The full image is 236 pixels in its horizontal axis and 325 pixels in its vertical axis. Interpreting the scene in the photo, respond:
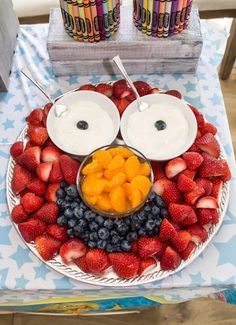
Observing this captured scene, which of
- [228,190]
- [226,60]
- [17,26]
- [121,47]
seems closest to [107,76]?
[121,47]

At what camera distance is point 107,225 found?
33.0 inches

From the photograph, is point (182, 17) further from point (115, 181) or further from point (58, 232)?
point (58, 232)

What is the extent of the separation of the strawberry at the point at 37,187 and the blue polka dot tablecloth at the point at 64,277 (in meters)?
0.12

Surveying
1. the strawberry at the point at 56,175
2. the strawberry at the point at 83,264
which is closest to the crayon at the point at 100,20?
the strawberry at the point at 56,175

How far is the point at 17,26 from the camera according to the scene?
1.32 metres

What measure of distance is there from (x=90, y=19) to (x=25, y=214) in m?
0.54

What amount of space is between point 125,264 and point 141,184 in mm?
175

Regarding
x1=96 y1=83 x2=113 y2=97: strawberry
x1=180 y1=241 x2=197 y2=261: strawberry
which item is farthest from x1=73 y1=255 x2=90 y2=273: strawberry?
x1=96 y1=83 x2=113 y2=97: strawberry

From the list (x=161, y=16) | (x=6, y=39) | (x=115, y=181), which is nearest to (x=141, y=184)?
(x=115, y=181)

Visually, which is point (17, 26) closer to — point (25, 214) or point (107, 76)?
point (107, 76)

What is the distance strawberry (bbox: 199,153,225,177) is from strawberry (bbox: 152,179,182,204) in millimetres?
81

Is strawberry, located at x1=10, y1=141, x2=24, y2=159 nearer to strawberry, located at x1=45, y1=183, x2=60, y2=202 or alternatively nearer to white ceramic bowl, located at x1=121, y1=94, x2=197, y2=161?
strawberry, located at x1=45, y1=183, x2=60, y2=202

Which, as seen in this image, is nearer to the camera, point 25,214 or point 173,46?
point 25,214

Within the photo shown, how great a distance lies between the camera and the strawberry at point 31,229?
0.87 m
